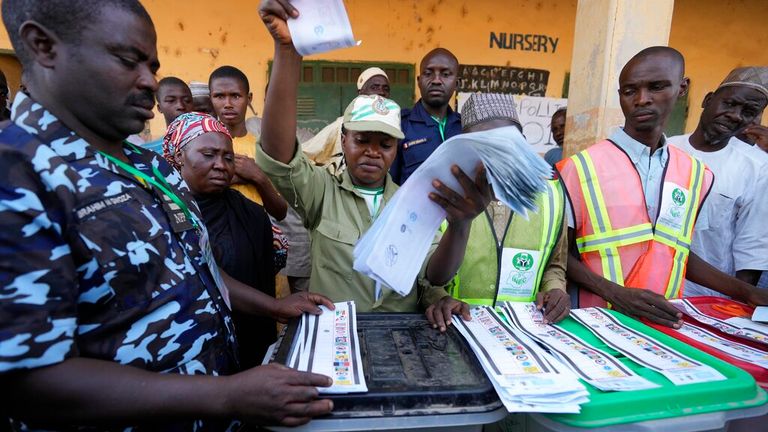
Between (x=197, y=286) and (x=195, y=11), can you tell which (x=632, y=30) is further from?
(x=195, y=11)

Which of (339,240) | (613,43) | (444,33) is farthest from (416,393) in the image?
(444,33)

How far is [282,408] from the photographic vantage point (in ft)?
2.69

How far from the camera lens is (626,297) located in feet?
5.21

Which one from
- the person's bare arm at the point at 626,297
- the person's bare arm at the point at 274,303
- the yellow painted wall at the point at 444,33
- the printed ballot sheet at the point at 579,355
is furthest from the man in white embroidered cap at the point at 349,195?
the yellow painted wall at the point at 444,33

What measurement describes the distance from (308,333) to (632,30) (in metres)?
3.14

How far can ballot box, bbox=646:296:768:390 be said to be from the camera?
3.67 feet

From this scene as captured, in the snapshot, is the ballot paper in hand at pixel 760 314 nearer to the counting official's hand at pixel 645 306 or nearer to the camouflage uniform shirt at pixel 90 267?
the counting official's hand at pixel 645 306

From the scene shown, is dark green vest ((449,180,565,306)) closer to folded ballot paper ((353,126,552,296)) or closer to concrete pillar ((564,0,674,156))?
folded ballot paper ((353,126,552,296))

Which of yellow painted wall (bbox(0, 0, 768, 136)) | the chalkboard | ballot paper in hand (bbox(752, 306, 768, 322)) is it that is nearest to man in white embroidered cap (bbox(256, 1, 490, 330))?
ballot paper in hand (bbox(752, 306, 768, 322))

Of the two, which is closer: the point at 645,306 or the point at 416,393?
the point at 416,393

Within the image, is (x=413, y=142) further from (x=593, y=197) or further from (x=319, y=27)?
(x=319, y=27)

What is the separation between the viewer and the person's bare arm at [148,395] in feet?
2.36

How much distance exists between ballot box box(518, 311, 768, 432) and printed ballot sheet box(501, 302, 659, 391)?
3 cm

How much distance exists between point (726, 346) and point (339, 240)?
4.44ft
